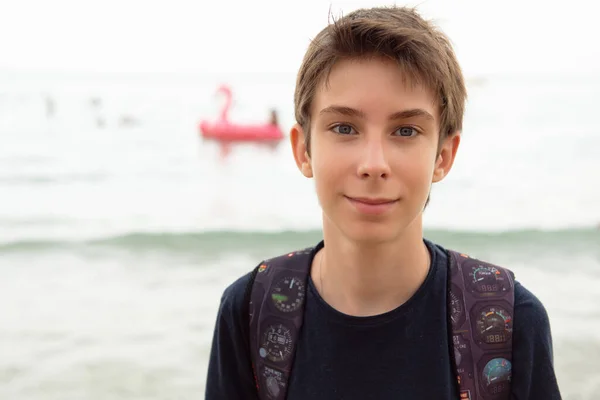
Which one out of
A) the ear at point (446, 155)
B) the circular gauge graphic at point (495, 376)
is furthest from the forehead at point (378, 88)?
the circular gauge graphic at point (495, 376)

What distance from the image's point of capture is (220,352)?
156cm

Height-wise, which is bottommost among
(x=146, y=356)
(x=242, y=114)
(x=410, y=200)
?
(x=146, y=356)

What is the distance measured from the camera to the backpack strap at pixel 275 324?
1463 mm

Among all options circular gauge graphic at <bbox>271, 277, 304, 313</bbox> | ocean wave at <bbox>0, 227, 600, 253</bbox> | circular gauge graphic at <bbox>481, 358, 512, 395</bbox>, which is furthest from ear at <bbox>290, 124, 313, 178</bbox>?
ocean wave at <bbox>0, 227, 600, 253</bbox>

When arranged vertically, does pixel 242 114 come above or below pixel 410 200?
below

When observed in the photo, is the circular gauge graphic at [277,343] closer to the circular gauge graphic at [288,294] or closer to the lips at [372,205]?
the circular gauge graphic at [288,294]

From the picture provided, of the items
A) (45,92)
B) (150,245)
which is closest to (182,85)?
(45,92)

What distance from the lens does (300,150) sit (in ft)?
5.27

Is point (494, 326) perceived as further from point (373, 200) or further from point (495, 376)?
point (373, 200)

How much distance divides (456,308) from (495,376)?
0.15 metres

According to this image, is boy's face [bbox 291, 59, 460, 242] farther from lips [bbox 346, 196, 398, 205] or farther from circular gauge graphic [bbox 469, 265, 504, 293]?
circular gauge graphic [bbox 469, 265, 504, 293]

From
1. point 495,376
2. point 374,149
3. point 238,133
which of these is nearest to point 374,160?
point 374,149

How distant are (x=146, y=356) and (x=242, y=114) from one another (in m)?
7.07

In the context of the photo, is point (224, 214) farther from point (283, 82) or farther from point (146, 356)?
point (283, 82)
